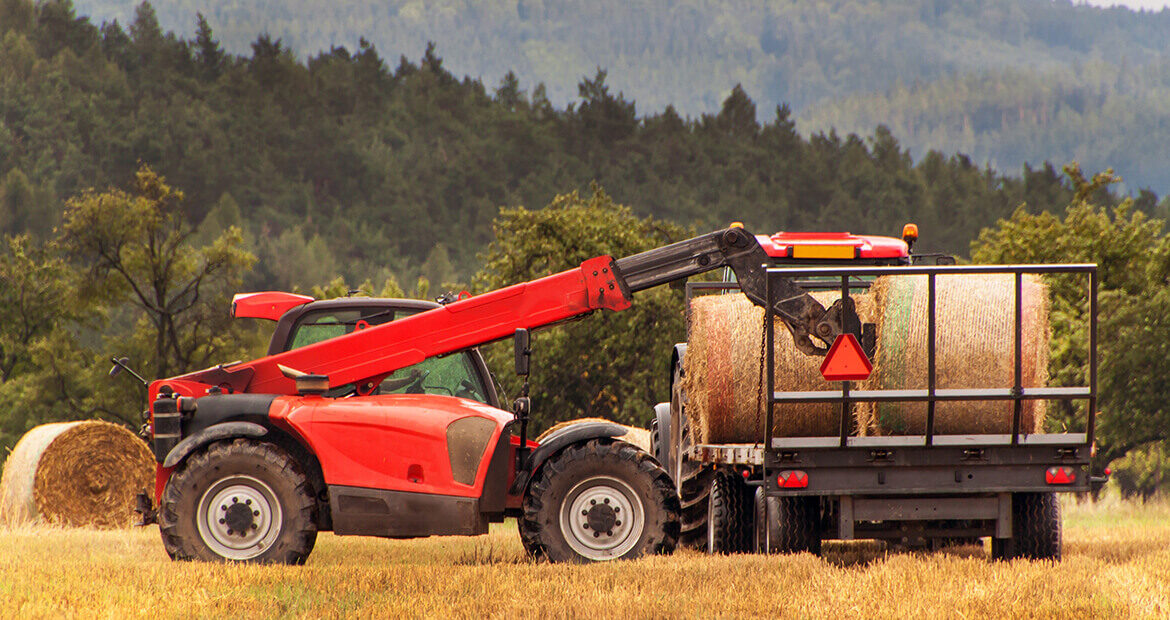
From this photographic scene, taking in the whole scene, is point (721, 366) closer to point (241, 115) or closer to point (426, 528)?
point (426, 528)

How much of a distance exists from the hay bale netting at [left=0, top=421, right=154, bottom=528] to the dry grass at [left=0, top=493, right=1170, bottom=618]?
5080mm

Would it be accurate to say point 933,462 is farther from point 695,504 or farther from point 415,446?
point 415,446

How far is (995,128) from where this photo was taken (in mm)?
193875

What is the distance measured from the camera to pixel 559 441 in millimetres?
9258

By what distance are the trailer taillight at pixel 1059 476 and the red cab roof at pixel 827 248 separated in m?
3.68

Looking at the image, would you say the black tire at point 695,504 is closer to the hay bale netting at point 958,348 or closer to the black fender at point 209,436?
the hay bale netting at point 958,348

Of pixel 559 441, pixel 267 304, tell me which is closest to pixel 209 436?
pixel 267 304

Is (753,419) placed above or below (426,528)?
above

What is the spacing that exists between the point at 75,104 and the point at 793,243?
9662cm

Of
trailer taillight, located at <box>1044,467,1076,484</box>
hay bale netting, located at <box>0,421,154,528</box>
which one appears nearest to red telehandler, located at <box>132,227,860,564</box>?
trailer taillight, located at <box>1044,467,1076,484</box>

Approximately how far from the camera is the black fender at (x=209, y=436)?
902 centimetres

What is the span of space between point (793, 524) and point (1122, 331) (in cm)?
2056

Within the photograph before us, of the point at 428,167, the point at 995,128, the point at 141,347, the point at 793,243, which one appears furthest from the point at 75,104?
the point at 995,128

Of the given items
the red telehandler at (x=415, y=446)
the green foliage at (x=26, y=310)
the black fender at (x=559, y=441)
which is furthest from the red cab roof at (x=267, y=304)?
the green foliage at (x=26, y=310)
